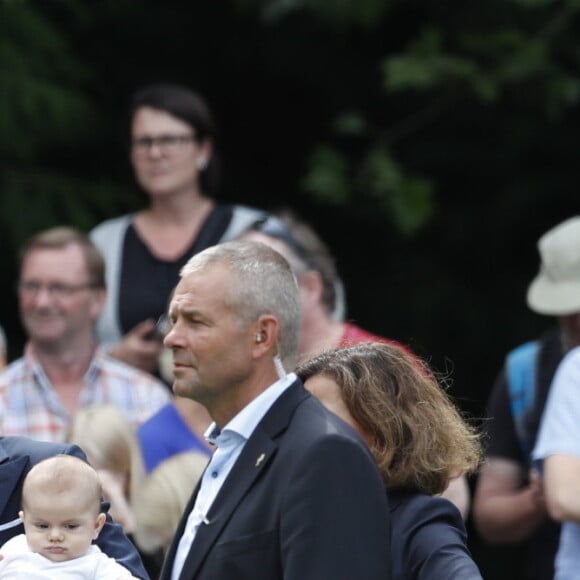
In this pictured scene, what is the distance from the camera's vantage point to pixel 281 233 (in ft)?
20.2

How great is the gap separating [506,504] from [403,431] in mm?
2191

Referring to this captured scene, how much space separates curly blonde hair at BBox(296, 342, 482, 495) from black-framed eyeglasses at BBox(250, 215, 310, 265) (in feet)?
6.46

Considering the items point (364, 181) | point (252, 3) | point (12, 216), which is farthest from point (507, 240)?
point (12, 216)

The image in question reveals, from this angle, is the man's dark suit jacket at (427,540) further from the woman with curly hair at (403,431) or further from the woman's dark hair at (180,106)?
the woman's dark hair at (180,106)

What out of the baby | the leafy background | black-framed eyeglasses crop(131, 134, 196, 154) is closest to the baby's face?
the baby

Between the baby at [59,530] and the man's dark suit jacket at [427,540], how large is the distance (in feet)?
2.02

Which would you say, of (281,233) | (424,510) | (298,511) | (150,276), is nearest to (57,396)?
(150,276)

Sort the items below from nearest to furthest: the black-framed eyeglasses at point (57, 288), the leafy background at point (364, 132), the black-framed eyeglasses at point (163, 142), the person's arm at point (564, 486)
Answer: the person's arm at point (564, 486), the black-framed eyeglasses at point (57, 288), the black-framed eyeglasses at point (163, 142), the leafy background at point (364, 132)

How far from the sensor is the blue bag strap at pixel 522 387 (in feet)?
20.0

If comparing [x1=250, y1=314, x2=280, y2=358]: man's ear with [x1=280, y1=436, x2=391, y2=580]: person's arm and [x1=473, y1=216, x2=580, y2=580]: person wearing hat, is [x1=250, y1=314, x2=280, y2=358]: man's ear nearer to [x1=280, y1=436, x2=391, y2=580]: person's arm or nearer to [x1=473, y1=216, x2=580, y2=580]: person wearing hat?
[x1=280, y1=436, x2=391, y2=580]: person's arm

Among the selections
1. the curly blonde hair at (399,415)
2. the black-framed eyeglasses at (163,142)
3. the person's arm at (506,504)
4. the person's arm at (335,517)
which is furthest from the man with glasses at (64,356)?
the person's arm at (335,517)

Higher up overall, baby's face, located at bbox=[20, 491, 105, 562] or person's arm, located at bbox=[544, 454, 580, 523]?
baby's face, located at bbox=[20, 491, 105, 562]

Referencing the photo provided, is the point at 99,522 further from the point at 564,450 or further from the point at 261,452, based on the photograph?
the point at 564,450

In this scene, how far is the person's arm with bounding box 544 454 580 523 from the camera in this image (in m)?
4.93
